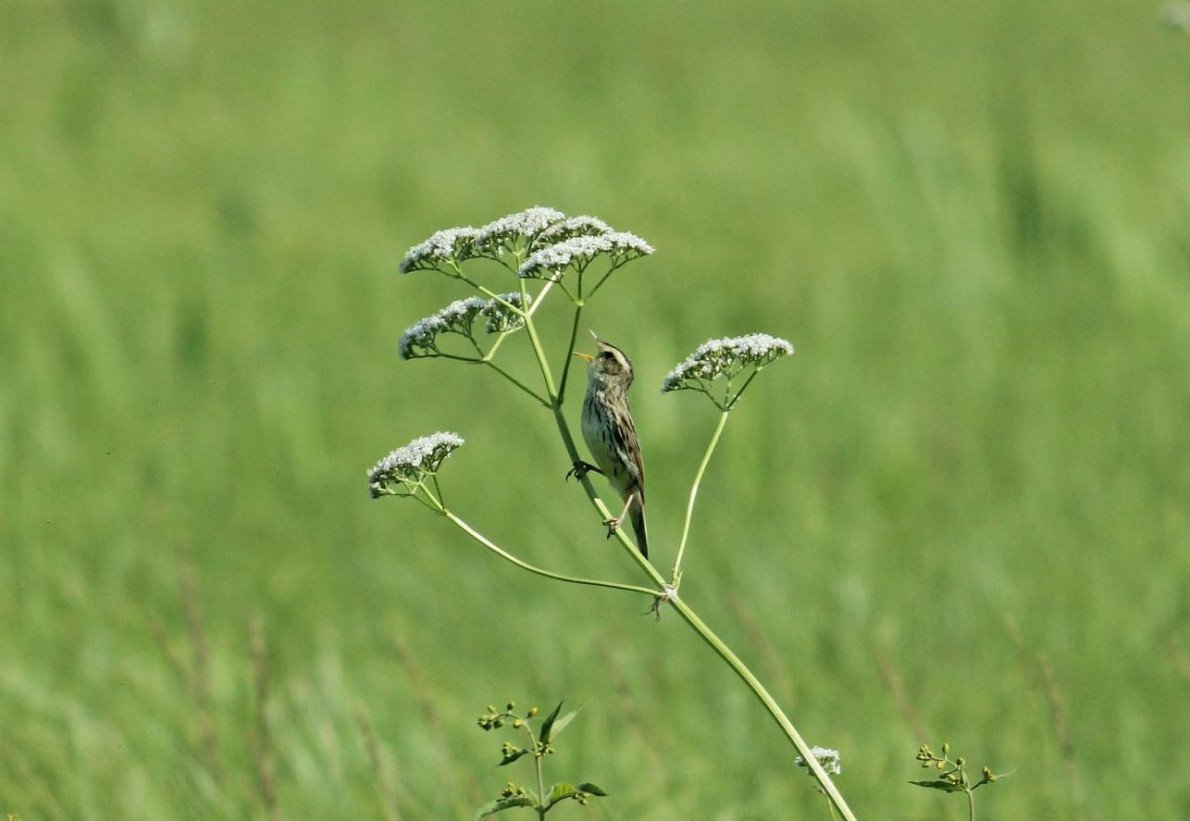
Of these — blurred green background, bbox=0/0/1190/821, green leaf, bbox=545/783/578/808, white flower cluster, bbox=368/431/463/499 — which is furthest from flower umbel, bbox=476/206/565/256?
blurred green background, bbox=0/0/1190/821

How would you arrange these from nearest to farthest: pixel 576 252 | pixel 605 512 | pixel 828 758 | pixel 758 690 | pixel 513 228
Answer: pixel 758 690 < pixel 605 512 < pixel 576 252 < pixel 513 228 < pixel 828 758

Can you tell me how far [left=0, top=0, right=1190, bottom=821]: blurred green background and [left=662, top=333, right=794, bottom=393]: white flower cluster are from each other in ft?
4.76

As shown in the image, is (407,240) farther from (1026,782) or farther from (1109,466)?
(1026,782)

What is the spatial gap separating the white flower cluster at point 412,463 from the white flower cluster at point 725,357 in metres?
0.40

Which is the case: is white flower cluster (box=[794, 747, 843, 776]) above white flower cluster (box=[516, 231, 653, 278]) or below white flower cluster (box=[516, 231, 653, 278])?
below

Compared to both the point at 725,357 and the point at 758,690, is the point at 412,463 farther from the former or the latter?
the point at 758,690

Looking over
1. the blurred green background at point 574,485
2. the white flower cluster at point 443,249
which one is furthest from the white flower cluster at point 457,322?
the blurred green background at point 574,485

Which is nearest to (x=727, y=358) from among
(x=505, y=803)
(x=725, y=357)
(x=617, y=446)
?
(x=725, y=357)

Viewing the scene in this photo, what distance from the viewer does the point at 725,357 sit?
292cm

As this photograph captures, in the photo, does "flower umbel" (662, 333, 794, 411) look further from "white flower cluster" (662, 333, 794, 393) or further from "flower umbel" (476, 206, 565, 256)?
"flower umbel" (476, 206, 565, 256)

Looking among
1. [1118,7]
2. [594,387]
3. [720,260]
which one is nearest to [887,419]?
[720,260]

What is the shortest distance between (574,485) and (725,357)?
18.2ft

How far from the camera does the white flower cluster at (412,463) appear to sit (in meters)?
2.73

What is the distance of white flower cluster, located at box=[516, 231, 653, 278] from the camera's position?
2.71m
